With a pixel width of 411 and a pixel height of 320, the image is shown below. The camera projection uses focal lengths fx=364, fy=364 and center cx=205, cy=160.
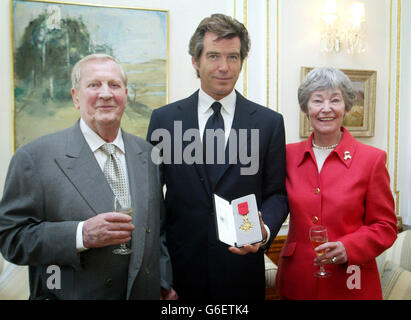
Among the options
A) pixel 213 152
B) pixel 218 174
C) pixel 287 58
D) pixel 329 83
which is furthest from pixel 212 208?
pixel 287 58

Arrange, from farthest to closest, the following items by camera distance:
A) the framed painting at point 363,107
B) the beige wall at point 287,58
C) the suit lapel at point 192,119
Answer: the framed painting at point 363,107
the beige wall at point 287,58
the suit lapel at point 192,119

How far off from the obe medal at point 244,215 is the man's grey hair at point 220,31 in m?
0.92

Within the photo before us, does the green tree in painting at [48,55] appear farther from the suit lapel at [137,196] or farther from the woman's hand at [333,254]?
the woman's hand at [333,254]

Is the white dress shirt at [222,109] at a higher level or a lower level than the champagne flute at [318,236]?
higher

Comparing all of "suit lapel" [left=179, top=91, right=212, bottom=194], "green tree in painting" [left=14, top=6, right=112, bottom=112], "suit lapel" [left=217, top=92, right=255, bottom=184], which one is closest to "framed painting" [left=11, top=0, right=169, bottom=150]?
"green tree in painting" [left=14, top=6, right=112, bottom=112]

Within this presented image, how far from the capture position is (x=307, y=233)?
6.89ft

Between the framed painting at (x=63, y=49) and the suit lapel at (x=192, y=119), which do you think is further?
the framed painting at (x=63, y=49)

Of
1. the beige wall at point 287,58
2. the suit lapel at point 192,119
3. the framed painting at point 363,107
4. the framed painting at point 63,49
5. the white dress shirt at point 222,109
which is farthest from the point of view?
the framed painting at point 363,107

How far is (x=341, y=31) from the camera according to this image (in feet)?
14.4

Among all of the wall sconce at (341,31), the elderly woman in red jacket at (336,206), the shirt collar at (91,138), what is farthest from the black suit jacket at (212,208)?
the wall sconce at (341,31)

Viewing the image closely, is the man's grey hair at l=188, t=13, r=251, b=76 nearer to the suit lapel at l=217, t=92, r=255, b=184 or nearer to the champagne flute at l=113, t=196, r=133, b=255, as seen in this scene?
the suit lapel at l=217, t=92, r=255, b=184

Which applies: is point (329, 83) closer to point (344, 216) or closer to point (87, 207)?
point (344, 216)

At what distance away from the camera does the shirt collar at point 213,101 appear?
2.16 metres
